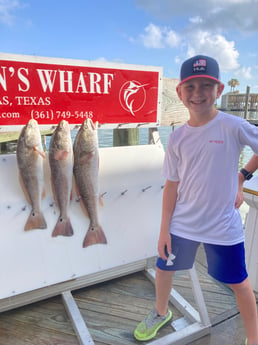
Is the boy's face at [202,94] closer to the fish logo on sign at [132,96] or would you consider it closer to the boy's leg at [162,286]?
the fish logo on sign at [132,96]

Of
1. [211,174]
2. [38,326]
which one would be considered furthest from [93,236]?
[211,174]

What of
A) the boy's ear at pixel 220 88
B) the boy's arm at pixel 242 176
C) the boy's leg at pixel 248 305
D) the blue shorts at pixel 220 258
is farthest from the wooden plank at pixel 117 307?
the boy's ear at pixel 220 88

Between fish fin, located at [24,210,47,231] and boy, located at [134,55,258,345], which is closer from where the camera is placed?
boy, located at [134,55,258,345]

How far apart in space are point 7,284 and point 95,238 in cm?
56

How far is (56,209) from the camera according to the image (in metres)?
1.62

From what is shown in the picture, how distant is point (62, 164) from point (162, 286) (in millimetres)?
918

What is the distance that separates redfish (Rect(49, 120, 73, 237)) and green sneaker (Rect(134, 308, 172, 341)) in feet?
2.90

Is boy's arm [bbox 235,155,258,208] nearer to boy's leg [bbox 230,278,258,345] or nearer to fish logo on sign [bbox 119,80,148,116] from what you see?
boy's leg [bbox 230,278,258,345]

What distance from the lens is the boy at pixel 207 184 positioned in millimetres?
1276

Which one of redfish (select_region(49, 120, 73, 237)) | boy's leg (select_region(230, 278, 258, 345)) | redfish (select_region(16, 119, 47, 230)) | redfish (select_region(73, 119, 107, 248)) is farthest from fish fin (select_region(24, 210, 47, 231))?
boy's leg (select_region(230, 278, 258, 345))

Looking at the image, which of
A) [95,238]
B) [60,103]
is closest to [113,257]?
[95,238]

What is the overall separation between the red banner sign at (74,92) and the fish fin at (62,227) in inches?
23.3

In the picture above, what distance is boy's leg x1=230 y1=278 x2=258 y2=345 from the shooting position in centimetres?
139

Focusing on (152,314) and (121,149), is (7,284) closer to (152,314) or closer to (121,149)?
(152,314)
